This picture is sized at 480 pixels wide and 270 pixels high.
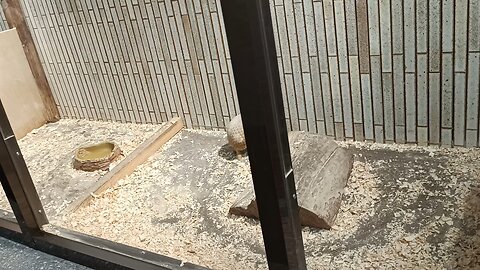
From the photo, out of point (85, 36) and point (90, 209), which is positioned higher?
point (85, 36)

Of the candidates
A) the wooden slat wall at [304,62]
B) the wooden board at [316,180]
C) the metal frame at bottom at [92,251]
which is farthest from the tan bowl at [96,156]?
the wooden board at [316,180]

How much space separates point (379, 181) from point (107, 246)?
1.21 meters

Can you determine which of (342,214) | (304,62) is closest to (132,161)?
(304,62)

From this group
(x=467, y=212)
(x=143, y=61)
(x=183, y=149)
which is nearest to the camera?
(x=467, y=212)

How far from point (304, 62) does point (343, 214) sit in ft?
2.91

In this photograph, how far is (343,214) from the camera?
1963 mm

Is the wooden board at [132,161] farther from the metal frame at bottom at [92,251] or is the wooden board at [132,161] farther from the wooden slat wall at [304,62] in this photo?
the metal frame at bottom at [92,251]

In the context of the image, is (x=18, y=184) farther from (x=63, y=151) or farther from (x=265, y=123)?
(x=63, y=151)

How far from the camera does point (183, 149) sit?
280cm

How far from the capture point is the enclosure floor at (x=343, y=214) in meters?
1.72

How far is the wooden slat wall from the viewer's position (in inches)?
85.1

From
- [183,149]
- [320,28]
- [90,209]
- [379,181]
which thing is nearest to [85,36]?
[183,149]

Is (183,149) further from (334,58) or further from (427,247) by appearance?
(427,247)

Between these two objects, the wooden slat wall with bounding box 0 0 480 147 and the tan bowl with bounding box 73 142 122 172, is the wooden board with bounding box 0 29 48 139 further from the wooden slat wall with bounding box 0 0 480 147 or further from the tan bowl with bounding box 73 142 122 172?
the tan bowl with bounding box 73 142 122 172
